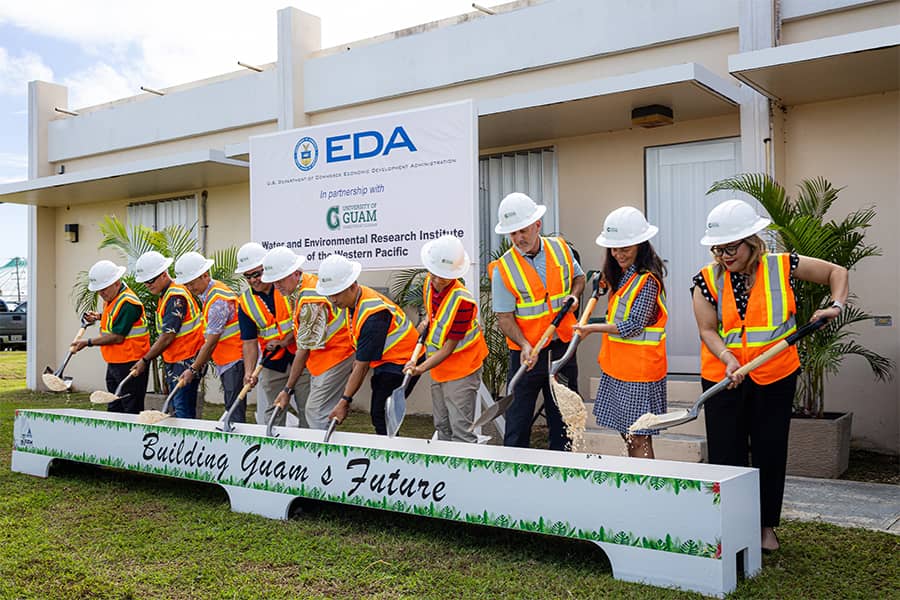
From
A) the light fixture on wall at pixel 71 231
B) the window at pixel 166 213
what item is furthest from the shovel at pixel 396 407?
the light fixture on wall at pixel 71 231

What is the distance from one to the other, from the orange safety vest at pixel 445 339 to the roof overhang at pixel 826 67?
272 centimetres

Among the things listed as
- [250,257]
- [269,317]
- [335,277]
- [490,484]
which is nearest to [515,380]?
[490,484]

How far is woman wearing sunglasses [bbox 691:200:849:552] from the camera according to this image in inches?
163

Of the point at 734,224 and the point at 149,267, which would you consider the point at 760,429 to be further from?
the point at 149,267

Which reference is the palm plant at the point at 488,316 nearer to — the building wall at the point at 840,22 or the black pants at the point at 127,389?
the black pants at the point at 127,389

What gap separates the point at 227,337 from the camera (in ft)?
22.2

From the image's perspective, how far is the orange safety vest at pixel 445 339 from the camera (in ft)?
18.1

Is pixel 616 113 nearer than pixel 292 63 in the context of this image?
Yes

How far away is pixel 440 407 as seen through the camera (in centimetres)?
580

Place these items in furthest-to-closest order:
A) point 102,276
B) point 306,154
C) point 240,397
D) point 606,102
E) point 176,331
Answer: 1. point 306,154
2. point 606,102
3. point 102,276
4. point 176,331
5. point 240,397

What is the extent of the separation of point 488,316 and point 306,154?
2307 millimetres

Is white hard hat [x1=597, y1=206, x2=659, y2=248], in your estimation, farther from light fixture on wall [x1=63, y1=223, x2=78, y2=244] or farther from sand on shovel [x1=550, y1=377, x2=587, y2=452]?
light fixture on wall [x1=63, y1=223, x2=78, y2=244]

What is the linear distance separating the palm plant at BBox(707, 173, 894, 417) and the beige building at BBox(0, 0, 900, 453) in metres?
0.60

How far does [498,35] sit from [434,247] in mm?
4529
